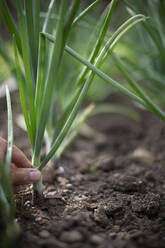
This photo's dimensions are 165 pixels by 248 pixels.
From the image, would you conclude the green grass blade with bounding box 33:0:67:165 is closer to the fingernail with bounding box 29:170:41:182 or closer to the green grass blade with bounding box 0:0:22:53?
the fingernail with bounding box 29:170:41:182

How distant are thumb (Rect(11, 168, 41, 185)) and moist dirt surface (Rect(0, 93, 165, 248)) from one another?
9 centimetres

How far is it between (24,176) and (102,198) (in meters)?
0.30

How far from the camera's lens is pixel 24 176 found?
2.05ft

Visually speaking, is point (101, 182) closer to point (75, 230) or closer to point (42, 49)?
point (75, 230)

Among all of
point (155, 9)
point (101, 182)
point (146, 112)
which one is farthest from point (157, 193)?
point (146, 112)

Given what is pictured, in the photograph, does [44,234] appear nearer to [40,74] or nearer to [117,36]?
[40,74]

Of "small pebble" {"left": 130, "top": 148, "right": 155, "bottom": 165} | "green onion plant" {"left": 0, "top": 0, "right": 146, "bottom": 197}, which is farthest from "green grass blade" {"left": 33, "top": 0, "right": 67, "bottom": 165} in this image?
"small pebble" {"left": 130, "top": 148, "right": 155, "bottom": 165}

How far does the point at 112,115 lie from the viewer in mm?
1832

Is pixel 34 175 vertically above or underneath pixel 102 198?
above

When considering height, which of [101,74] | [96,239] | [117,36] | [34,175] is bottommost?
[96,239]

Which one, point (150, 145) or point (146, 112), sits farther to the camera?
point (146, 112)

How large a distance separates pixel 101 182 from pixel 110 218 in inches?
10.2

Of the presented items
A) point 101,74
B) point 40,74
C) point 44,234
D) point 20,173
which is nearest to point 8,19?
point 40,74

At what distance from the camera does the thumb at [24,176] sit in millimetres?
619
